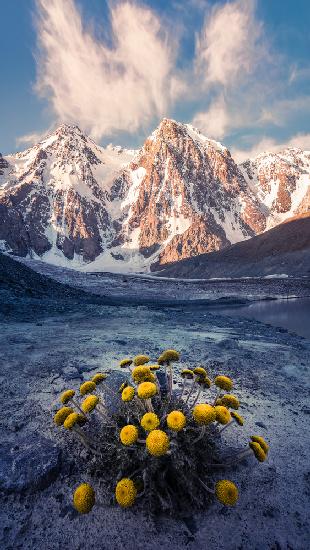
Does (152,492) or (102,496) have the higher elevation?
(152,492)

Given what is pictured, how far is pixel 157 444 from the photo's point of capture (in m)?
2.85

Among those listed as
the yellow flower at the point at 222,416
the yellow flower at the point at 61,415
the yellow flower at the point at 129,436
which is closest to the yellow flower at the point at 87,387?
the yellow flower at the point at 61,415

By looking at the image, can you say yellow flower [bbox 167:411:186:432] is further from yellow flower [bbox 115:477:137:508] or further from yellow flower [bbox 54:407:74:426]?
yellow flower [bbox 54:407:74:426]

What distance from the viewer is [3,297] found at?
62.5ft

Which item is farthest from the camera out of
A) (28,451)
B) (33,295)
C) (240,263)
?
(240,263)

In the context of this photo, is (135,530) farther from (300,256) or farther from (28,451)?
(300,256)

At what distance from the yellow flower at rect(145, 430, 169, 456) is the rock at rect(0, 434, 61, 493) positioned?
176 cm

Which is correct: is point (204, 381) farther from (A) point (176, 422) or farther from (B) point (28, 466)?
(B) point (28, 466)

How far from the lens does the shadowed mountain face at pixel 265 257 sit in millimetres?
92938

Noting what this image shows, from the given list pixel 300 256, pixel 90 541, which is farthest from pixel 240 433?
pixel 300 256

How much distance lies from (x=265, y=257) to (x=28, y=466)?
108 metres

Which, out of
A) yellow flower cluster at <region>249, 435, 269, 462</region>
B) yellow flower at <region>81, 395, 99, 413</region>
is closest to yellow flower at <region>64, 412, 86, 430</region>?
yellow flower at <region>81, 395, 99, 413</region>

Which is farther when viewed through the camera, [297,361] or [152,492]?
[297,361]

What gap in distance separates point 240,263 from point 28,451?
4355 inches
